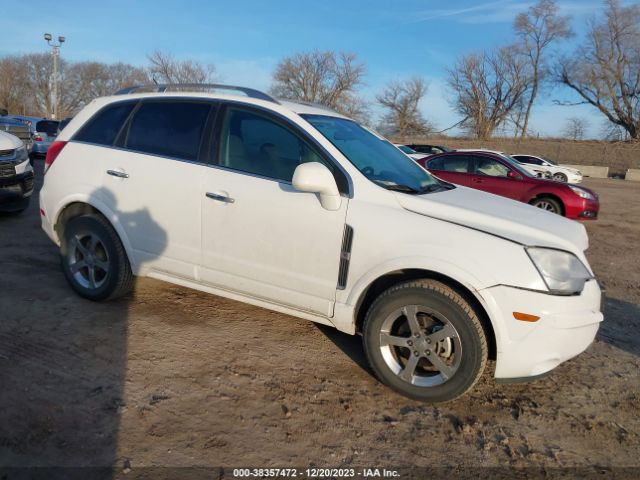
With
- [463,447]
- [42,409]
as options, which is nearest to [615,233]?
[463,447]

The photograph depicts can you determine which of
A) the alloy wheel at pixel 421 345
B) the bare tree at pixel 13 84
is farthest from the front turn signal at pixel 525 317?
the bare tree at pixel 13 84

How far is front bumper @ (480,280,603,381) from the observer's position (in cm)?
279

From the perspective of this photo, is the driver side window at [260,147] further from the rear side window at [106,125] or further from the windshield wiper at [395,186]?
the rear side window at [106,125]

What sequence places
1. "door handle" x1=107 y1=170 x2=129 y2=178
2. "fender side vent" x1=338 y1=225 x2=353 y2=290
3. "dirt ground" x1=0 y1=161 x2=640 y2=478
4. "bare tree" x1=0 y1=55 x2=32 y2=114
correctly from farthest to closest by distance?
"bare tree" x1=0 y1=55 x2=32 y2=114
"door handle" x1=107 y1=170 x2=129 y2=178
"fender side vent" x1=338 y1=225 x2=353 y2=290
"dirt ground" x1=0 y1=161 x2=640 y2=478

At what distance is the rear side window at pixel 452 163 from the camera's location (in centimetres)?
1077

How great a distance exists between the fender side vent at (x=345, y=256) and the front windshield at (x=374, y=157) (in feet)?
1.35

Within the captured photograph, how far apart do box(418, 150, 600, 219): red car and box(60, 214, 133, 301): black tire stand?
7817 mm

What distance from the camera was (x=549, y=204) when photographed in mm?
10125

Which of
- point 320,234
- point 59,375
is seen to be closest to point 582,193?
point 320,234

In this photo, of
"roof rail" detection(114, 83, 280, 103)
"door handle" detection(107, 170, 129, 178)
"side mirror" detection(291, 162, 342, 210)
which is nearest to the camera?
"side mirror" detection(291, 162, 342, 210)

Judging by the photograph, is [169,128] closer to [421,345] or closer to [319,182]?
[319,182]

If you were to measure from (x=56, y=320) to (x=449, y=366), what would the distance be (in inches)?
119

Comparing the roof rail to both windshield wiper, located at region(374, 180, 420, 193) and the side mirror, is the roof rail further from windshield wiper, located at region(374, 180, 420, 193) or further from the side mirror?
windshield wiper, located at region(374, 180, 420, 193)

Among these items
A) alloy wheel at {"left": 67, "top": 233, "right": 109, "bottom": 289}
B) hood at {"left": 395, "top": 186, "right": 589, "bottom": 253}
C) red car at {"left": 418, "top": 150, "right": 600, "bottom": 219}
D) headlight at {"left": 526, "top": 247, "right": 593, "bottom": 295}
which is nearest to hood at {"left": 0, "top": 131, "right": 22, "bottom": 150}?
alloy wheel at {"left": 67, "top": 233, "right": 109, "bottom": 289}
